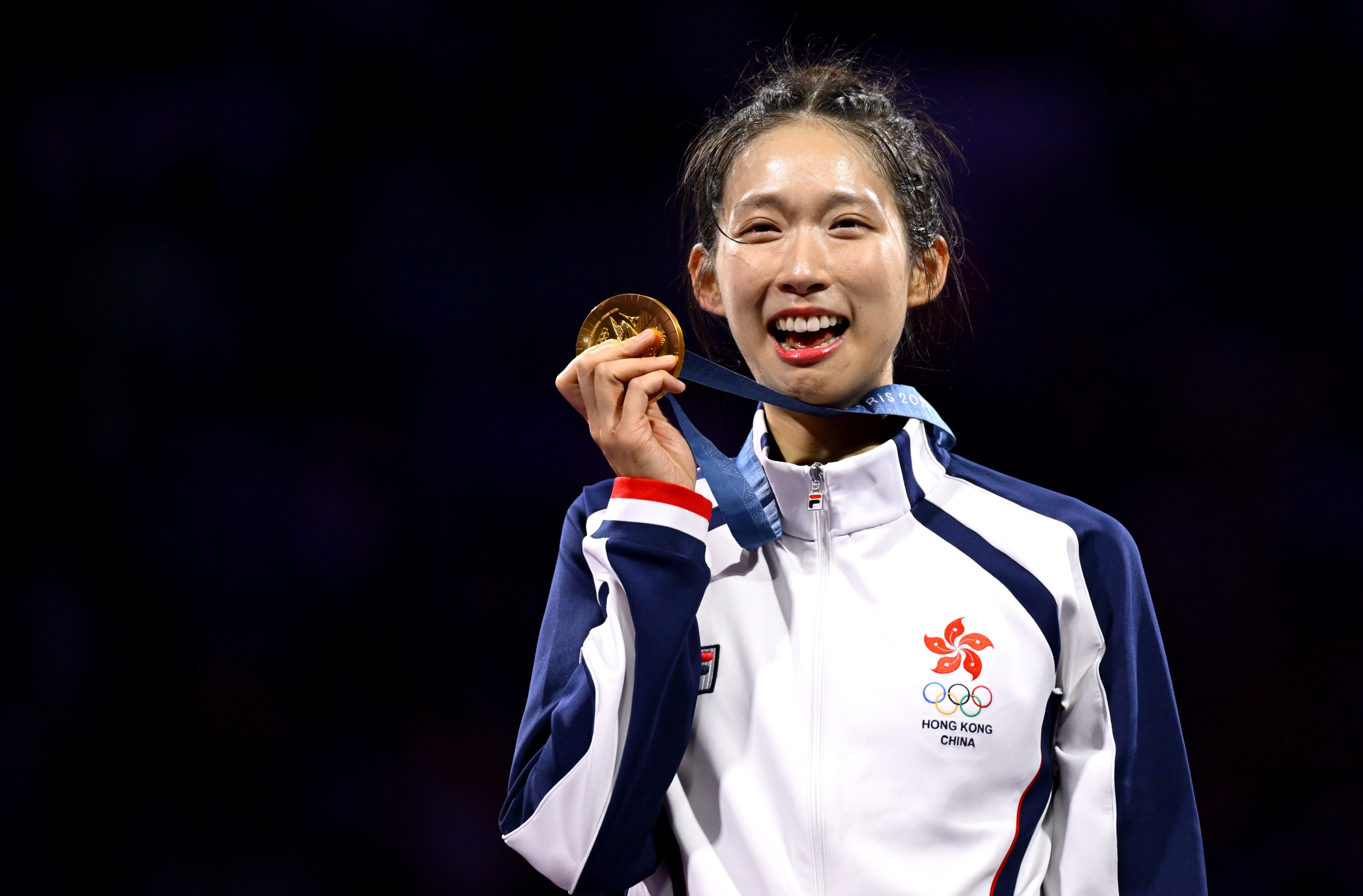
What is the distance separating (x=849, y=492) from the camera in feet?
4.87

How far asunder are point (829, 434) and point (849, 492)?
0.46ft

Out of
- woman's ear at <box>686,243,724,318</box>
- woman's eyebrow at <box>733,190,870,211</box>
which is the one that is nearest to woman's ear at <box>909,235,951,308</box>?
woman's eyebrow at <box>733,190,870,211</box>

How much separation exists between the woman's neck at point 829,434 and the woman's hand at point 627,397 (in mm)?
301

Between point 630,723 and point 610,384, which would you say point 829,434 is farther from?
point 630,723

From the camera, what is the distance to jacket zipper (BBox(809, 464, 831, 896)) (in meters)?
1.34

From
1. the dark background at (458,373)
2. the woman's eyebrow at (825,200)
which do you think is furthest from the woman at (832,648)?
the dark background at (458,373)

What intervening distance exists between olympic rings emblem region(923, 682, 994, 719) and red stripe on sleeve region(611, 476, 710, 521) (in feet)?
1.21

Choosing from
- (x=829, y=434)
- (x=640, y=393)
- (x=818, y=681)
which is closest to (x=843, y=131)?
(x=829, y=434)

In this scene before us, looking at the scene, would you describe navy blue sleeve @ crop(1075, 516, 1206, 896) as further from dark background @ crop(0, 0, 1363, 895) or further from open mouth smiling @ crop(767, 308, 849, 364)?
dark background @ crop(0, 0, 1363, 895)

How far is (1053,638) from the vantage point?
1.42 m

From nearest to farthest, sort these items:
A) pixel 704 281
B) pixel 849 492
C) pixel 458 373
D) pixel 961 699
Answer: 1. pixel 961 699
2. pixel 849 492
3. pixel 704 281
4. pixel 458 373

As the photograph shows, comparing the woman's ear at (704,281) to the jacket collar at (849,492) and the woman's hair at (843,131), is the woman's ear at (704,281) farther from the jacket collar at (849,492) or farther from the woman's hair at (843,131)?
the jacket collar at (849,492)

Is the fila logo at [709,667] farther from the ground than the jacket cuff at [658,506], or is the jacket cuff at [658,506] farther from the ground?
the jacket cuff at [658,506]

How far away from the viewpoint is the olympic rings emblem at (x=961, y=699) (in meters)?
1.38
